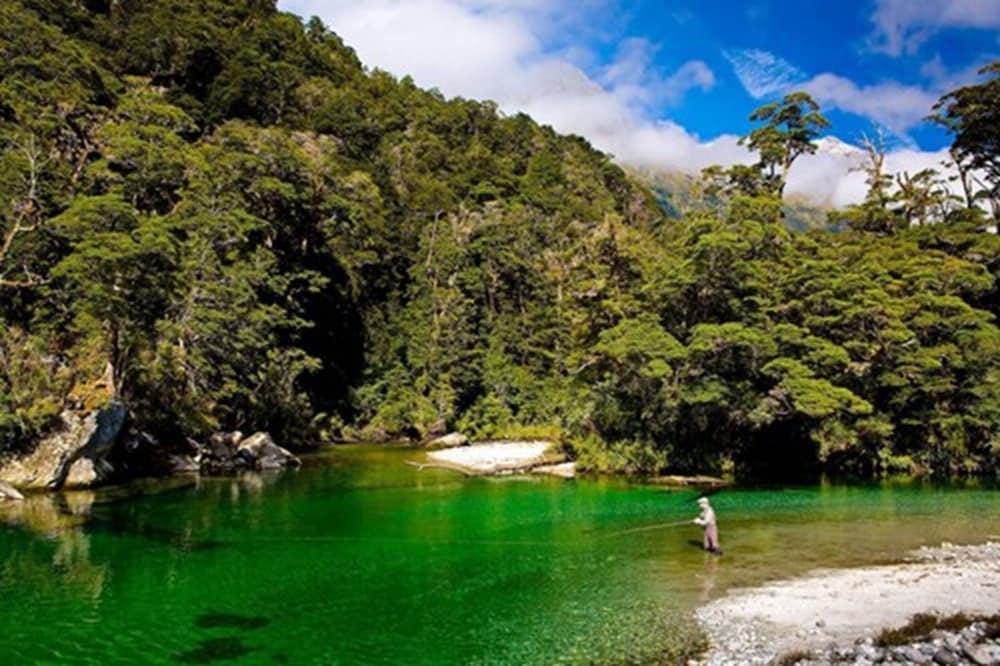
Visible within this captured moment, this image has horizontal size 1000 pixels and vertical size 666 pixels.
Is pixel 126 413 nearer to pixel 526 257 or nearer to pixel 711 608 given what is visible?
pixel 711 608

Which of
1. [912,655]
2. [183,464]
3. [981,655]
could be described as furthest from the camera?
[183,464]

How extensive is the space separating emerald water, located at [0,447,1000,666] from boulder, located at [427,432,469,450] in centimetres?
2032

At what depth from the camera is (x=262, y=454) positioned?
3947 cm

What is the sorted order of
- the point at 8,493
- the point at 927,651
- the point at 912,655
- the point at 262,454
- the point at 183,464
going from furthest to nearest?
the point at 262,454
the point at 183,464
the point at 8,493
the point at 927,651
the point at 912,655

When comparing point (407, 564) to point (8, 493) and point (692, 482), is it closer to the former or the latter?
point (8, 493)

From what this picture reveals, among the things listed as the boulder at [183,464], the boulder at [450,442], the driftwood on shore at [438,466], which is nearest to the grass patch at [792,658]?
the driftwood on shore at [438,466]

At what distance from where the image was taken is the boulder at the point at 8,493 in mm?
26312

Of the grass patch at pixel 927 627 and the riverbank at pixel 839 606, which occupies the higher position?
the grass patch at pixel 927 627

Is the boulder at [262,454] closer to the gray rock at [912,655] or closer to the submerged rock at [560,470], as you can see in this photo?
the submerged rock at [560,470]

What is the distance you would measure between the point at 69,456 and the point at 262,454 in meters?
11.6

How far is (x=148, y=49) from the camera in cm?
7062

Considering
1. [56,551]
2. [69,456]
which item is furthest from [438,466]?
[56,551]

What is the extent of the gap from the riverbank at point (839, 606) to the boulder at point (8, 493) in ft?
83.2

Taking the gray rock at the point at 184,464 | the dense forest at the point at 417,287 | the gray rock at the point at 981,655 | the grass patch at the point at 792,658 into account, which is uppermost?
the dense forest at the point at 417,287
